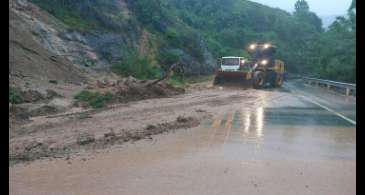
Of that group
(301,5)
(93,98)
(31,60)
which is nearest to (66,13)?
(31,60)

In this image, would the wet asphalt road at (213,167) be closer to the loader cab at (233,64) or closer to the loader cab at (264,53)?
the loader cab at (233,64)

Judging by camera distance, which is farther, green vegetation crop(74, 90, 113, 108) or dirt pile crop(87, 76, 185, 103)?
dirt pile crop(87, 76, 185, 103)

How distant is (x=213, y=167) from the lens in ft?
28.4

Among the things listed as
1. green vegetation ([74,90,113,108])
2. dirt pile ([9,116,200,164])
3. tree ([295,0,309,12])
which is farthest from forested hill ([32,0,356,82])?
tree ([295,0,309,12])

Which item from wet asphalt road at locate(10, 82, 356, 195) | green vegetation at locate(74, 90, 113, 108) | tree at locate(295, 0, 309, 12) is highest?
tree at locate(295, 0, 309, 12)

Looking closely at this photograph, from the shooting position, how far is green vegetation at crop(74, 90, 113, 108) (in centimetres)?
1927

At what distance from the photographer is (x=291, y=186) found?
741 cm

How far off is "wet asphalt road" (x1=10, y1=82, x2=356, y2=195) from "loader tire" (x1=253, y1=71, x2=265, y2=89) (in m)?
19.8

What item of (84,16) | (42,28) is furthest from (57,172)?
(84,16)

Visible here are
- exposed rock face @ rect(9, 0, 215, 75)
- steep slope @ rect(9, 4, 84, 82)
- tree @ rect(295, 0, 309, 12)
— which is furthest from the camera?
tree @ rect(295, 0, 309, 12)

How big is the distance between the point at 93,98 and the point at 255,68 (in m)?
18.4

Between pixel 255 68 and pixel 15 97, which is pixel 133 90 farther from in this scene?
pixel 255 68

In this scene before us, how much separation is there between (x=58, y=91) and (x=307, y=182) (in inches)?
575

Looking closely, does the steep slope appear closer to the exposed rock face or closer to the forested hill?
the exposed rock face
